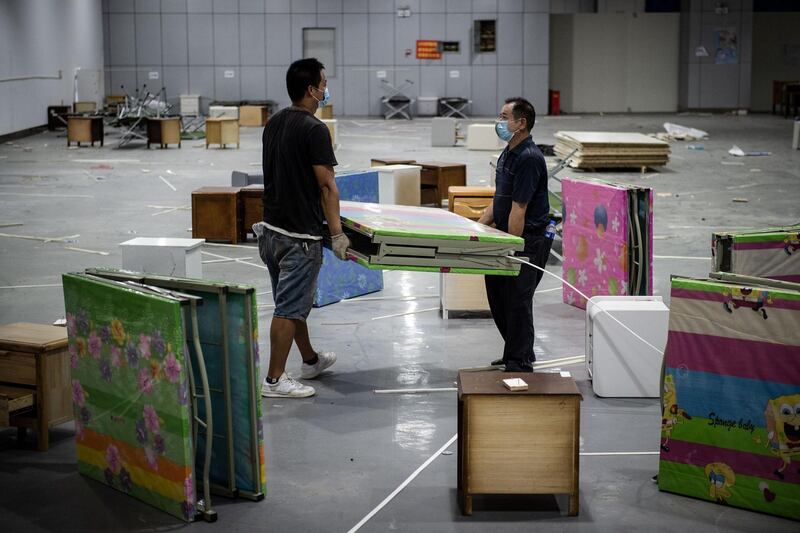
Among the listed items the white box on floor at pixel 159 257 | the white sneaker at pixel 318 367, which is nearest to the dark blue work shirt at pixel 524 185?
the white sneaker at pixel 318 367

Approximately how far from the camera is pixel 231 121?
25750mm

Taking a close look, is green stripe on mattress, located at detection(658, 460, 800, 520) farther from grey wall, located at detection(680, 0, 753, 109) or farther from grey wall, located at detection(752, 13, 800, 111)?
grey wall, located at detection(752, 13, 800, 111)

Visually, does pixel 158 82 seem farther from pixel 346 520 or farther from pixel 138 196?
pixel 346 520

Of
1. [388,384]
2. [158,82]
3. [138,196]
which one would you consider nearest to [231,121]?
[138,196]

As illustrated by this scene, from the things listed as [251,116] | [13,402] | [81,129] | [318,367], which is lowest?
[318,367]

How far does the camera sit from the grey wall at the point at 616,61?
1537 inches

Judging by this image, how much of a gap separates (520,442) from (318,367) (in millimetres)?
2588

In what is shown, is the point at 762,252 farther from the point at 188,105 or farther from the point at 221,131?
the point at 188,105

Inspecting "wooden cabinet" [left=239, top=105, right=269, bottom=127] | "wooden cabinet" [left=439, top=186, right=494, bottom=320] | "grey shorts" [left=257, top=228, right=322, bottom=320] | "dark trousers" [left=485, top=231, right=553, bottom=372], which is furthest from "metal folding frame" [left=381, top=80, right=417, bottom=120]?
"grey shorts" [left=257, top=228, right=322, bottom=320]

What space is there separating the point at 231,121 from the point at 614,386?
65.5ft

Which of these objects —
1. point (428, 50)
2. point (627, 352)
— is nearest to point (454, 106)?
point (428, 50)

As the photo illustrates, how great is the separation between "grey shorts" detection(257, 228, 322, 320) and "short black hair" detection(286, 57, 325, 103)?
92cm

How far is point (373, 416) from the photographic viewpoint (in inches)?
265

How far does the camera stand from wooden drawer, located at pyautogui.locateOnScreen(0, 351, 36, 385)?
622cm
